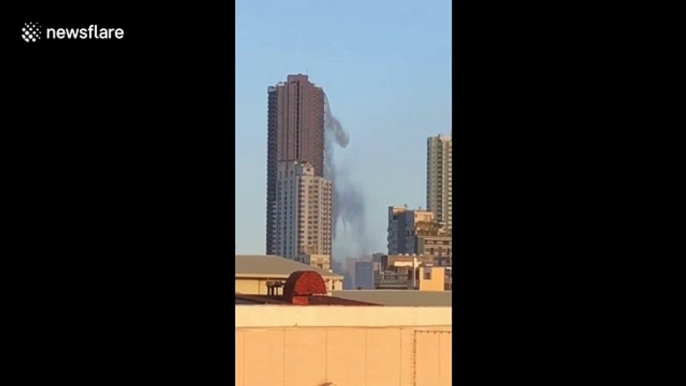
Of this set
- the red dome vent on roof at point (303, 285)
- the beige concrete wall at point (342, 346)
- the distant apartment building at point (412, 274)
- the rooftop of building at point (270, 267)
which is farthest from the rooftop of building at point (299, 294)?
the distant apartment building at point (412, 274)

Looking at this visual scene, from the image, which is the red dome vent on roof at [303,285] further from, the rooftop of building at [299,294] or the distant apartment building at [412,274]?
the distant apartment building at [412,274]

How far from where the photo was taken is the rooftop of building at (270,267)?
8.73 meters

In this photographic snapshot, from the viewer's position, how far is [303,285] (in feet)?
26.1

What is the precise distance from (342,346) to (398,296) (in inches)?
82.6

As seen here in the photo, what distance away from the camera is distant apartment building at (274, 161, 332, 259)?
8930 millimetres

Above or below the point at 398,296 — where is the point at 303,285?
above

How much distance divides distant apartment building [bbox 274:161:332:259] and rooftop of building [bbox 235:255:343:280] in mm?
94

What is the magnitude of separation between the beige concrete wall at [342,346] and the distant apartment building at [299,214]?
5.39 ft
